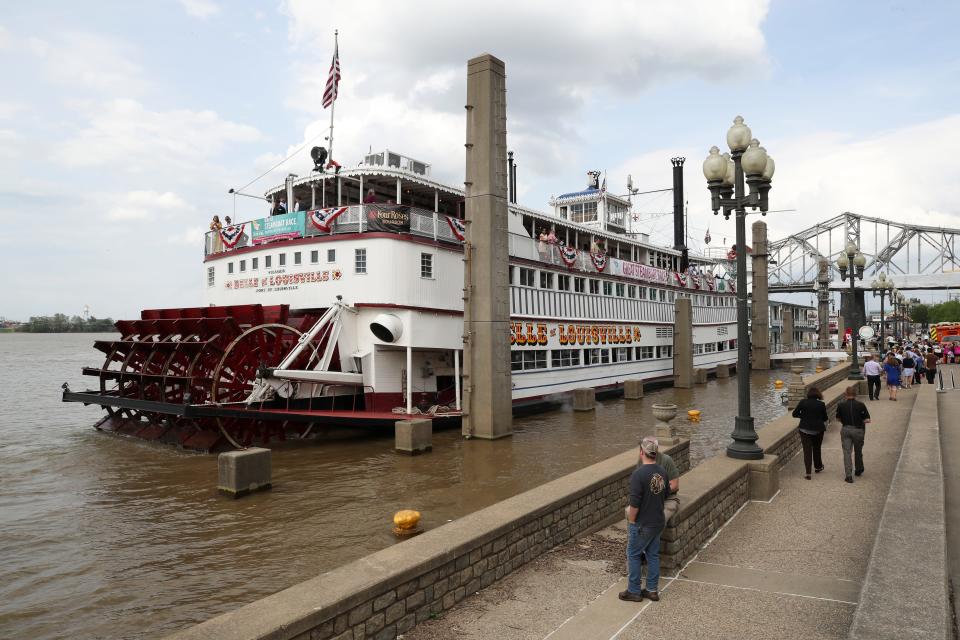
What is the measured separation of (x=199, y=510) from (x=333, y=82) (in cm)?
1445

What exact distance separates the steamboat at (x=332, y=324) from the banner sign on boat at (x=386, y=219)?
0.11ft

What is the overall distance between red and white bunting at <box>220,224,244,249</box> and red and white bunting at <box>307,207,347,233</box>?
3.08 m

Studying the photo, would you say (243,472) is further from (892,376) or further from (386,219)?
(892,376)

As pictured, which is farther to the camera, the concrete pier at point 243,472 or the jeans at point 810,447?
the concrete pier at point 243,472

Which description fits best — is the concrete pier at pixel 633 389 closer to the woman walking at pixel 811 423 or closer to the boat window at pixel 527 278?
the boat window at pixel 527 278

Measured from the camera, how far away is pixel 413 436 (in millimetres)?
14922

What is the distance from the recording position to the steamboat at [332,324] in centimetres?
1653

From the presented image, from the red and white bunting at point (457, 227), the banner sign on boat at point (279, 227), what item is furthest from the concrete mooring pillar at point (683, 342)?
the banner sign on boat at point (279, 227)

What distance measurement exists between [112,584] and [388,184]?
13.7 metres

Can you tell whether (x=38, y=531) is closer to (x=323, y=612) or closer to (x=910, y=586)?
(x=323, y=612)

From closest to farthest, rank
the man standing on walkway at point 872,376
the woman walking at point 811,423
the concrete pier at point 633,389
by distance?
→ the woman walking at point 811,423 → the man standing on walkway at point 872,376 → the concrete pier at point 633,389

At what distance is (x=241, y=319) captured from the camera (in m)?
17.5

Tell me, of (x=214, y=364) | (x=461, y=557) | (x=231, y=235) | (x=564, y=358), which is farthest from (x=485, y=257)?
(x=461, y=557)

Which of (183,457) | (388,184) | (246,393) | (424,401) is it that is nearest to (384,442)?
(424,401)
